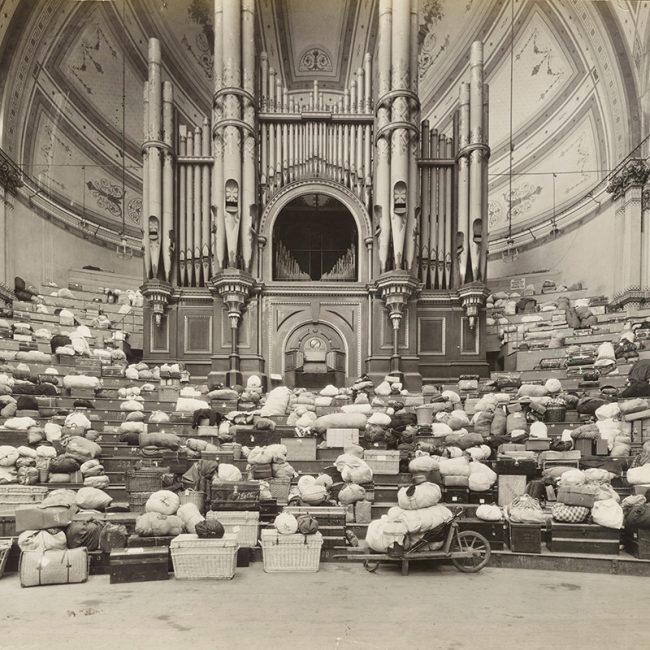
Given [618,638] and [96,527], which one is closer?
[618,638]

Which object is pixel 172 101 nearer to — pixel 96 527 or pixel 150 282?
pixel 150 282

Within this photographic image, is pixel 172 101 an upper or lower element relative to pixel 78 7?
lower

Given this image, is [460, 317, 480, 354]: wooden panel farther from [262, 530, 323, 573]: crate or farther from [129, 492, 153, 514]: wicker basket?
[262, 530, 323, 573]: crate

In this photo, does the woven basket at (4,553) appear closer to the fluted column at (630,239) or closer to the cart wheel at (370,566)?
the cart wheel at (370,566)

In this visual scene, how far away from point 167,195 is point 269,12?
25.3 feet

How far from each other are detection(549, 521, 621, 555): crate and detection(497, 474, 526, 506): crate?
0.82 metres

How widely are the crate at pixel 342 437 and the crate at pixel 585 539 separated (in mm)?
2592

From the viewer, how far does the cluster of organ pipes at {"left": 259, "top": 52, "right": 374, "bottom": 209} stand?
13.1 metres

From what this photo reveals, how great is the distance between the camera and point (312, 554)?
507 cm

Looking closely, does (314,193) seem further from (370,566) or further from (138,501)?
(370,566)

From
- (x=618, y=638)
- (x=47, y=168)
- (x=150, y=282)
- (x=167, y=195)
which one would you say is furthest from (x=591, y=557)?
(x=47, y=168)

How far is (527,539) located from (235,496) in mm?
2552

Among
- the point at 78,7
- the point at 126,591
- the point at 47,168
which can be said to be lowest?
the point at 126,591

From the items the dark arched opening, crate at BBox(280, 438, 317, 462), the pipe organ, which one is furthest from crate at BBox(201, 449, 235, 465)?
the dark arched opening
